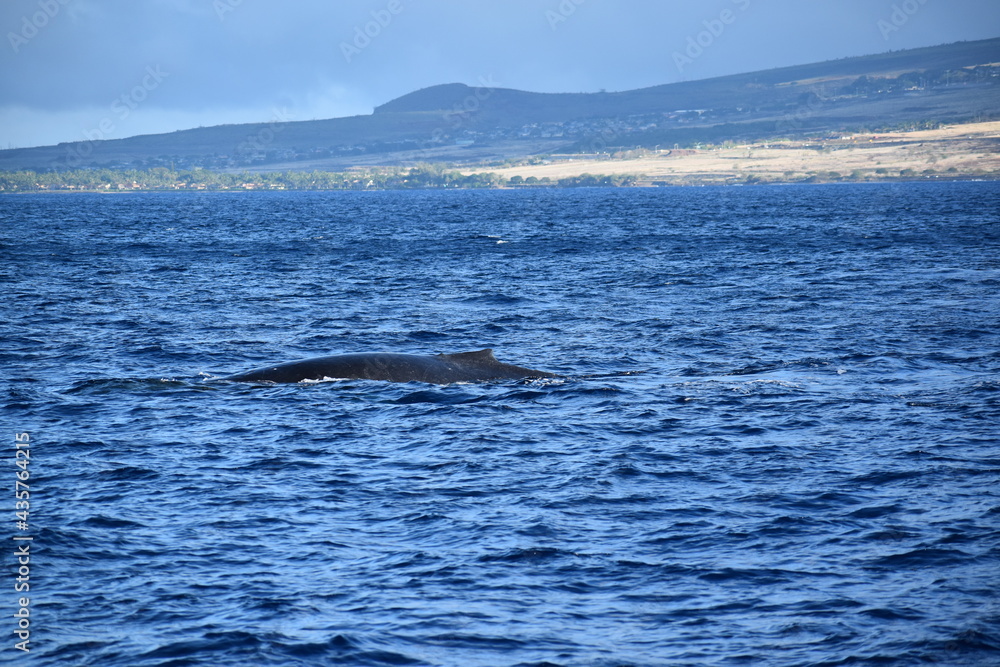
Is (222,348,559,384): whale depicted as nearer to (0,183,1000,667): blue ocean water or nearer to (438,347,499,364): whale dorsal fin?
(438,347,499,364): whale dorsal fin

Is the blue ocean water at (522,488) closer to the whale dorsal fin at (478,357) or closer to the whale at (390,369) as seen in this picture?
the whale at (390,369)

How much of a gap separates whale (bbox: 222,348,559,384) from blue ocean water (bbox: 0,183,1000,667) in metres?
0.63

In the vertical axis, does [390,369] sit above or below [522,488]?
above

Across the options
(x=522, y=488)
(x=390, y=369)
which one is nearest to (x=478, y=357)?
(x=390, y=369)

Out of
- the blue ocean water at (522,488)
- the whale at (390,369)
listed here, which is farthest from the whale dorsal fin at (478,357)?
the blue ocean water at (522,488)

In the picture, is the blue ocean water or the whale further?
the whale

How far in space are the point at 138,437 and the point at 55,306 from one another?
20.5m

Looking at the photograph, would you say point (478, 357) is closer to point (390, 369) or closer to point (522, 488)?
point (390, 369)

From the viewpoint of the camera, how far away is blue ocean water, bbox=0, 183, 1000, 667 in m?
10.1

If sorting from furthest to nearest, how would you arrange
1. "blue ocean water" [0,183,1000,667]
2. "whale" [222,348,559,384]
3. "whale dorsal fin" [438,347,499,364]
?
"whale dorsal fin" [438,347,499,364], "whale" [222,348,559,384], "blue ocean water" [0,183,1000,667]

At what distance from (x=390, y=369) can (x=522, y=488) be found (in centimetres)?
743

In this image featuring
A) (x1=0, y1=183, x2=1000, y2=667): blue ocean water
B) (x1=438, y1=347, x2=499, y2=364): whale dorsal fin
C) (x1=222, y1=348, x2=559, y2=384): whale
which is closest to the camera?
(x1=0, y1=183, x2=1000, y2=667): blue ocean water

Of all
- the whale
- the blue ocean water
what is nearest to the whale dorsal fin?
the whale

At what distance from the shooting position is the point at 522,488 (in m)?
14.7
